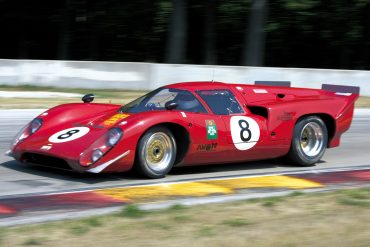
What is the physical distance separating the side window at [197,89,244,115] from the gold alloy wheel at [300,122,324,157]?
1.09 meters

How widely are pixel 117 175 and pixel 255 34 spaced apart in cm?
1612

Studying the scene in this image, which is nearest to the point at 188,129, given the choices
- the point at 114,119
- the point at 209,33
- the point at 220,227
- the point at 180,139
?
the point at 180,139

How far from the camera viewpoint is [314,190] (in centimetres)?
680

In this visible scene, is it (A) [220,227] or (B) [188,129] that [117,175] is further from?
(A) [220,227]

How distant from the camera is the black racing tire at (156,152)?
7.04 meters

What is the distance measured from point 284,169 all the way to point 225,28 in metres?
22.6

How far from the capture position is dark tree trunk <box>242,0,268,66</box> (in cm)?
2262

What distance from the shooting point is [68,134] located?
7.32 meters

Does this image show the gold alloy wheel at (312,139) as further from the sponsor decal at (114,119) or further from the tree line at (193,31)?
the tree line at (193,31)

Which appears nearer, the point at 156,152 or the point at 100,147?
the point at 100,147

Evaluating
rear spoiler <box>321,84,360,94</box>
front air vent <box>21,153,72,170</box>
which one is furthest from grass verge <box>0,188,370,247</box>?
rear spoiler <box>321,84,360,94</box>

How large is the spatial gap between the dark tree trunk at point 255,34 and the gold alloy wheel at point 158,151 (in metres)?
16.0

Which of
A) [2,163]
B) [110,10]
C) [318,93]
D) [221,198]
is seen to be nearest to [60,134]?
[2,163]

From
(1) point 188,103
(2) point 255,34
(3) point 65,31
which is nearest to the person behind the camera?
(1) point 188,103
